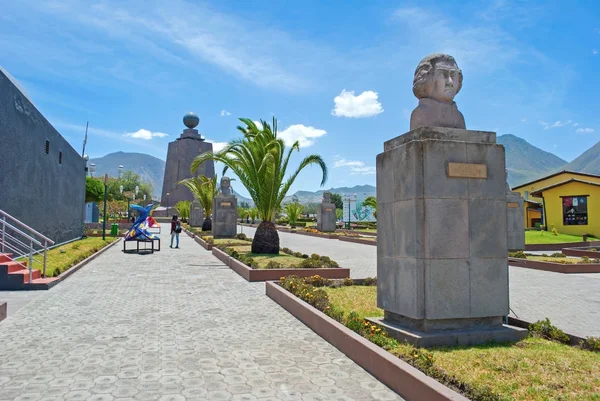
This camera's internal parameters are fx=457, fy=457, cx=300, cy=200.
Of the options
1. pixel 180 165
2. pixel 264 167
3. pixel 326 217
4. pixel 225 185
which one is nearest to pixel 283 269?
pixel 264 167

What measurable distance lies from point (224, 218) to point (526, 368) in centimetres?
2111

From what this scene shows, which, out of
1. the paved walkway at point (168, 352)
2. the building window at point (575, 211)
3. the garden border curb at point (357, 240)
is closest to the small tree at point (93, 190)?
the garden border curb at point (357, 240)

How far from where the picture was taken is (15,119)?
12.7m

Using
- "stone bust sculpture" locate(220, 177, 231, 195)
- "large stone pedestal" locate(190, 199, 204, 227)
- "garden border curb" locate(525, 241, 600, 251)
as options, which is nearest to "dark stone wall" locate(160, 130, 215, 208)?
"large stone pedestal" locate(190, 199, 204, 227)

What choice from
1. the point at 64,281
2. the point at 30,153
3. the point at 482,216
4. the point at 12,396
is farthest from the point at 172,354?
the point at 30,153

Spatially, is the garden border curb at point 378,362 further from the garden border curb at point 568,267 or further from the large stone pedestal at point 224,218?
the large stone pedestal at point 224,218

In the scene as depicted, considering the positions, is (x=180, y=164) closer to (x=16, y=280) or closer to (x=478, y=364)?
(x=16, y=280)

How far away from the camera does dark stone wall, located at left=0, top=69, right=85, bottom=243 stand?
12.1 meters

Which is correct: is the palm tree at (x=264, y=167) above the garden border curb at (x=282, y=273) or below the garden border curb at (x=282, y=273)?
above

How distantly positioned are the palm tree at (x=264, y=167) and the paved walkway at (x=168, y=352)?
5450 mm

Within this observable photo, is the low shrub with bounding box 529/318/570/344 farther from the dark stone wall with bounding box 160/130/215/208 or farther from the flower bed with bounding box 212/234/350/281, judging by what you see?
the dark stone wall with bounding box 160/130/215/208

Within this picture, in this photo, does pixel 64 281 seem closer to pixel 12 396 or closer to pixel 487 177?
pixel 12 396

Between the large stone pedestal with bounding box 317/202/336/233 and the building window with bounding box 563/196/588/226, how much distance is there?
15292 millimetres

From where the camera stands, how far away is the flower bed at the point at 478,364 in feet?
11.7
